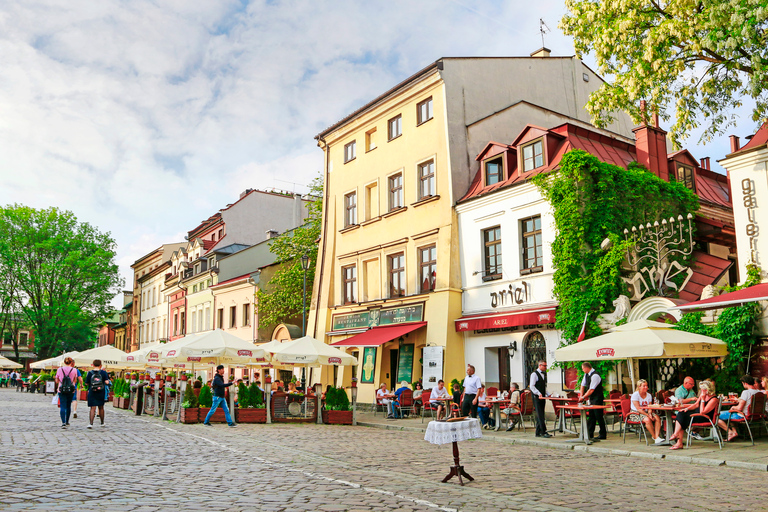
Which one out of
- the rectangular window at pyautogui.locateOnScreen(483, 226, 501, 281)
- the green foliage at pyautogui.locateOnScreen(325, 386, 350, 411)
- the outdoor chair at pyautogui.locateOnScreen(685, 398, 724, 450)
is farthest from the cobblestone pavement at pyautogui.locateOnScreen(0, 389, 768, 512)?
the rectangular window at pyautogui.locateOnScreen(483, 226, 501, 281)

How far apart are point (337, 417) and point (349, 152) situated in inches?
570

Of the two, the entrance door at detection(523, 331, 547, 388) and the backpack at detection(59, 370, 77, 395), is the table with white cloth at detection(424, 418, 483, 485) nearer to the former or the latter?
the backpack at detection(59, 370, 77, 395)

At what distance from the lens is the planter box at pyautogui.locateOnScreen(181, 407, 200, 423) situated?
1945cm

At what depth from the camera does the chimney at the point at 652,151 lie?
74.3ft

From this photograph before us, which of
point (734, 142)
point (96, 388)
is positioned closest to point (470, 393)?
point (96, 388)

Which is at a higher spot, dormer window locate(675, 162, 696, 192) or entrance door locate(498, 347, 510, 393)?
dormer window locate(675, 162, 696, 192)

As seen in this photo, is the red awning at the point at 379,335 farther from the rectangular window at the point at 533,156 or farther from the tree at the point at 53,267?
the tree at the point at 53,267

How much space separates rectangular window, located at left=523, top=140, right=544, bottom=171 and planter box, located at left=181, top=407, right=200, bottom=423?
13183 millimetres

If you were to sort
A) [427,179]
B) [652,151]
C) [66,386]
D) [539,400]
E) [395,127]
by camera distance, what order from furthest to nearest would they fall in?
[395,127]
[427,179]
[652,151]
[66,386]
[539,400]

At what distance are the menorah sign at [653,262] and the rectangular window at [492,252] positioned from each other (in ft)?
14.9

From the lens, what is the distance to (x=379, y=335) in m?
26.0

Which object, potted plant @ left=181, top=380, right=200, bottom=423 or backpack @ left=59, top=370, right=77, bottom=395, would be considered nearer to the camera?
backpack @ left=59, top=370, right=77, bottom=395

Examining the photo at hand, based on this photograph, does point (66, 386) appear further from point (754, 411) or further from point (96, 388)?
point (754, 411)

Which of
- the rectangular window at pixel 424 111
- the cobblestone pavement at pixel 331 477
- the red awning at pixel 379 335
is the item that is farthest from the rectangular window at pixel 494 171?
the cobblestone pavement at pixel 331 477
